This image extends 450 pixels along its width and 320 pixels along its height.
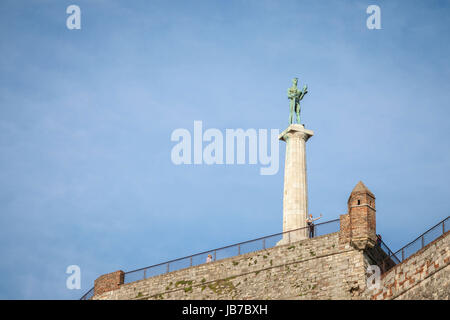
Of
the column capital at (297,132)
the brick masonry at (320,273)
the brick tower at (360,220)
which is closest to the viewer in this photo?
the brick masonry at (320,273)

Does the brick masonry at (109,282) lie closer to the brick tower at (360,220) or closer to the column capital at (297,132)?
the column capital at (297,132)

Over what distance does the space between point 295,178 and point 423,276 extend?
1685cm

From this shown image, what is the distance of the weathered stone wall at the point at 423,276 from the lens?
4747cm

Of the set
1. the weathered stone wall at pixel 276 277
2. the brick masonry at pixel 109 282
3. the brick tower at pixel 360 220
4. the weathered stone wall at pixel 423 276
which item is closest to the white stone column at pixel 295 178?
the weathered stone wall at pixel 276 277

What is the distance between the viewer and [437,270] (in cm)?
4803

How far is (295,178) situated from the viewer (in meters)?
64.4

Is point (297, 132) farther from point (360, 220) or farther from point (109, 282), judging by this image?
point (109, 282)

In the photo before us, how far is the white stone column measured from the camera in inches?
2469

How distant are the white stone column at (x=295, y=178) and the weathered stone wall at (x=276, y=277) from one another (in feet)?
18.6

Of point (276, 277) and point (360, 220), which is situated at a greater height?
point (360, 220)

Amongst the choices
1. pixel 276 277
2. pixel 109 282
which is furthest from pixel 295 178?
pixel 109 282
